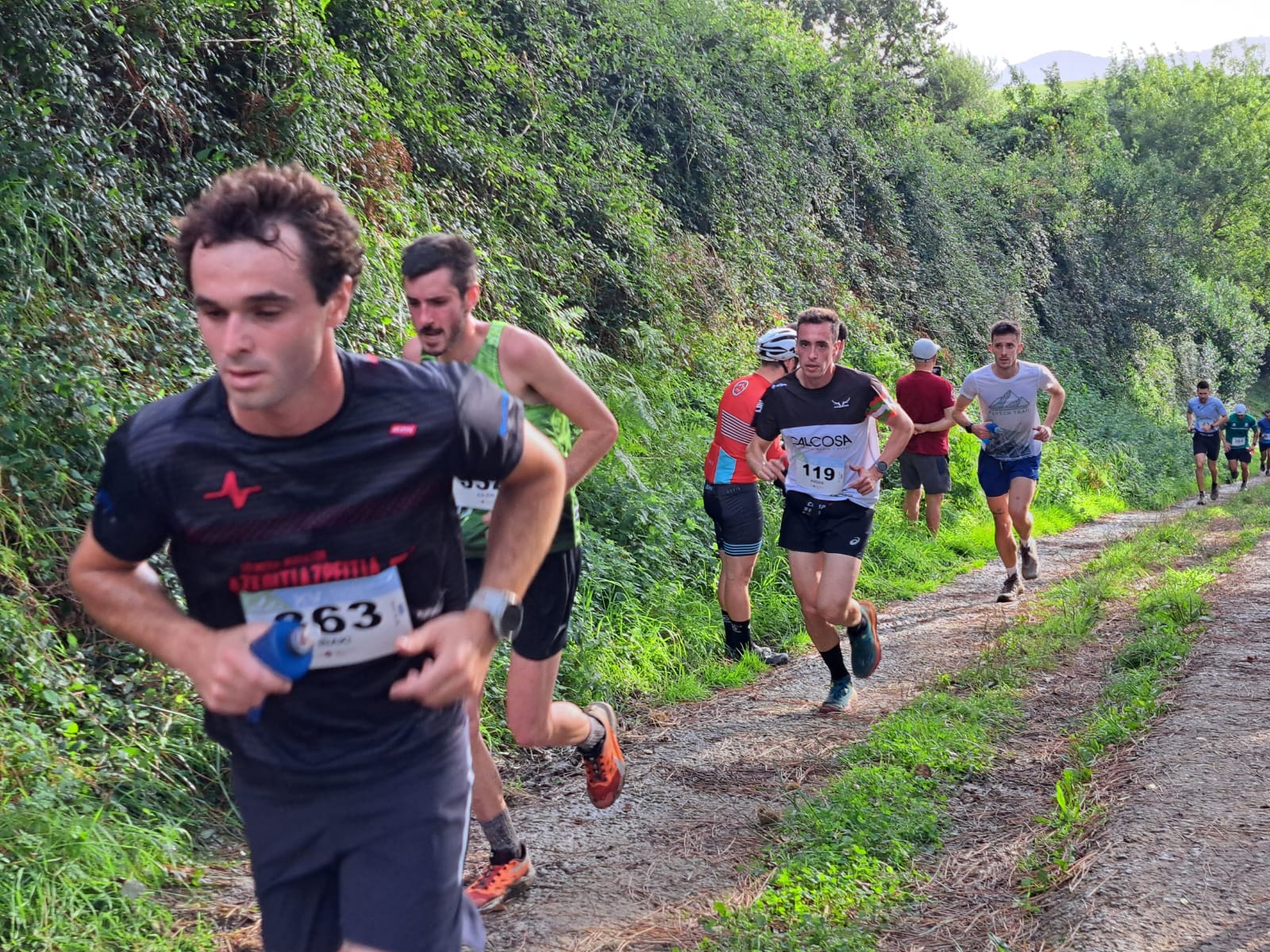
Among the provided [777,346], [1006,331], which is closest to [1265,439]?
[1006,331]

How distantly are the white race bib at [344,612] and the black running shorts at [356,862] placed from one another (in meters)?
0.27

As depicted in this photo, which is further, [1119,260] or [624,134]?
[1119,260]

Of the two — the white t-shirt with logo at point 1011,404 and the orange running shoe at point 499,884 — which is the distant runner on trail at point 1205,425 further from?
the orange running shoe at point 499,884

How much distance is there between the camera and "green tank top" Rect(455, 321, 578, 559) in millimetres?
4191

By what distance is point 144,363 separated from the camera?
611 cm

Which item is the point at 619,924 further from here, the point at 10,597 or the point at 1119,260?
the point at 1119,260

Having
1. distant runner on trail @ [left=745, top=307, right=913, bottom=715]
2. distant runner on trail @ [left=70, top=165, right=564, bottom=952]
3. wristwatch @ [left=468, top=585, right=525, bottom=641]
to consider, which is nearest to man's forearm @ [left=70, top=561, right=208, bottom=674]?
distant runner on trail @ [left=70, top=165, right=564, bottom=952]

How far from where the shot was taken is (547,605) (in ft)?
14.1

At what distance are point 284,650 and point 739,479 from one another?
20.1 feet

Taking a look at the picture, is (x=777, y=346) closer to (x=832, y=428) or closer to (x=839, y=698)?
(x=832, y=428)

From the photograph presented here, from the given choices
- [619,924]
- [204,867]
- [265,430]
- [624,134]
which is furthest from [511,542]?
[624,134]

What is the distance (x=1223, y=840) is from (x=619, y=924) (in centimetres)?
226

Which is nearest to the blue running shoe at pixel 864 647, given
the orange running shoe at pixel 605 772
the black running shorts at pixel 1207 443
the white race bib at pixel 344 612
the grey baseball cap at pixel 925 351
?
the orange running shoe at pixel 605 772

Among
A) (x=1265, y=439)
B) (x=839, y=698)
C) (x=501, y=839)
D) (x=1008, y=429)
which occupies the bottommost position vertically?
(x=1265, y=439)
